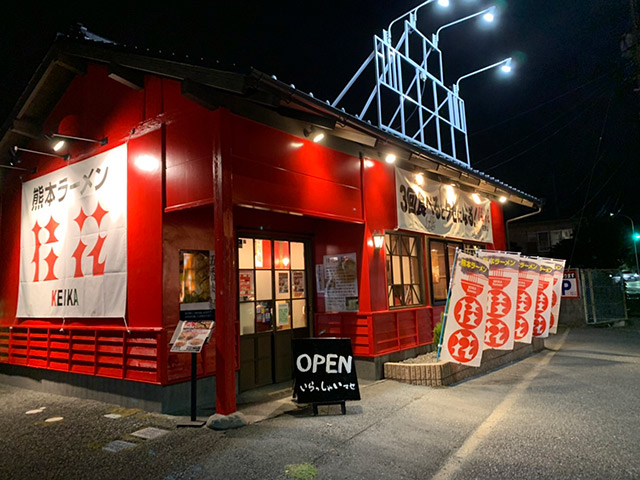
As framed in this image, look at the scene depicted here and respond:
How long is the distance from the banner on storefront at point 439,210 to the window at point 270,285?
2.48 m

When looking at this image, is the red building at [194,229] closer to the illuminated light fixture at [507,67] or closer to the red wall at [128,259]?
the red wall at [128,259]

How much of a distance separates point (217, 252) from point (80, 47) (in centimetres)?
497

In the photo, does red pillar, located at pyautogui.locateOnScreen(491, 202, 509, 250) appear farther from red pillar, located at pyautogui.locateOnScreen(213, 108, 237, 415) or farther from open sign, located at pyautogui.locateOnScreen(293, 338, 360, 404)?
red pillar, located at pyautogui.locateOnScreen(213, 108, 237, 415)

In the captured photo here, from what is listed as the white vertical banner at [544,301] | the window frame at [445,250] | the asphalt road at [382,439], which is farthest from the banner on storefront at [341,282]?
the white vertical banner at [544,301]

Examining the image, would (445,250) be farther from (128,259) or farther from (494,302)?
(128,259)

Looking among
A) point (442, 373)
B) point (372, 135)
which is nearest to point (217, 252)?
point (372, 135)

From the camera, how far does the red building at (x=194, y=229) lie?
20.4ft

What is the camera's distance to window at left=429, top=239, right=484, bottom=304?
10.5 m

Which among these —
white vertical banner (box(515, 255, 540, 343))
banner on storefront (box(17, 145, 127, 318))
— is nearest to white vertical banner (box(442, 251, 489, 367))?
white vertical banner (box(515, 255, 540, 343))

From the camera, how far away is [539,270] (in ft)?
31.0

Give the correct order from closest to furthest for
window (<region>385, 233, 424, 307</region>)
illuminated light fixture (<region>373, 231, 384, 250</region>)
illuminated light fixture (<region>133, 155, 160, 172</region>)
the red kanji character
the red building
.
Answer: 1. the red building
2. illuminated light fixture (<region>133, 155, 160, 172</region>)
3. the red kanji character
4. illuminated light fixture (<region>373, 231, 384, 250</region>)
5. window (<region>385, 233, 424, 307</region>)

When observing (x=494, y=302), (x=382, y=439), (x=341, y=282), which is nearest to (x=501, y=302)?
(x=494, y=302)

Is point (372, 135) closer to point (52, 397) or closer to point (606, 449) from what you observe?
point (606, 449)

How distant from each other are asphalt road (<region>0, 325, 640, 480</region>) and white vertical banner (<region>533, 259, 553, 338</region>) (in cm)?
254
